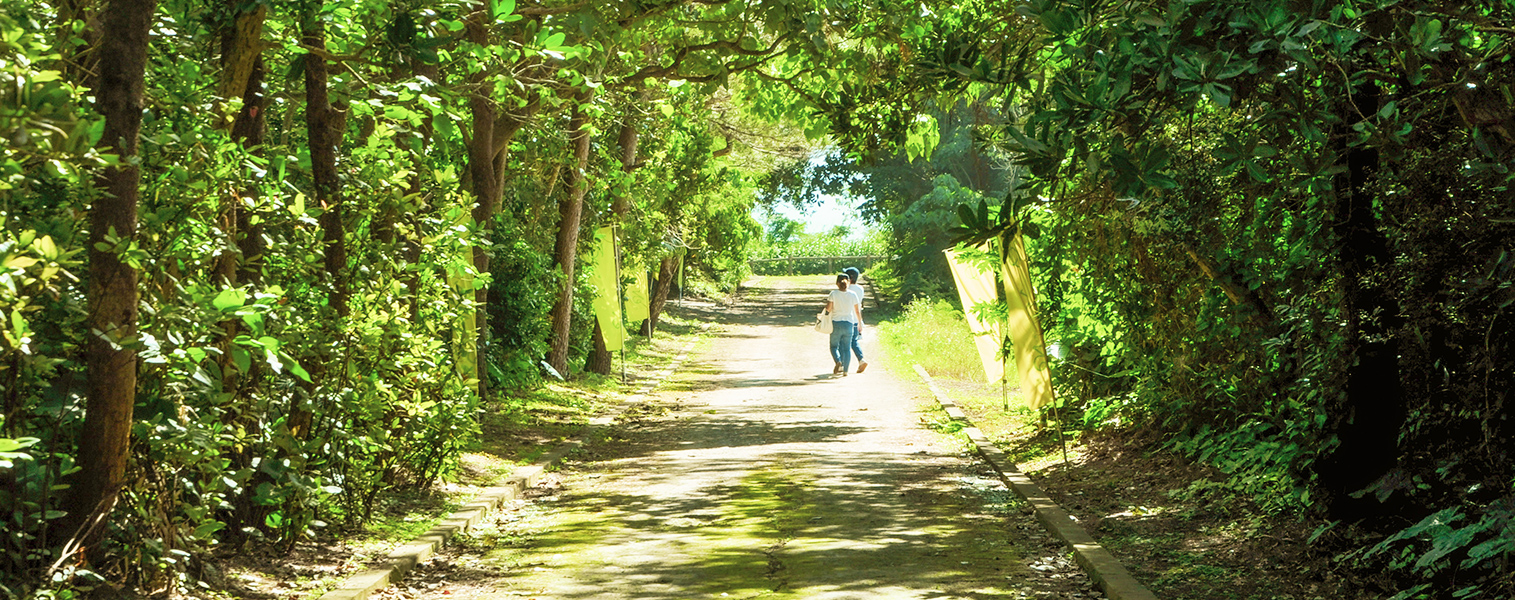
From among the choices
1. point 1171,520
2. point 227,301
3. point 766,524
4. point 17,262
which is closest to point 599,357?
point 766,524

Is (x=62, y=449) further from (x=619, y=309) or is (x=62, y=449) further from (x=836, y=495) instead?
(x=619, y=309)

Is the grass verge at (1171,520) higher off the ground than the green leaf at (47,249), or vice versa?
the green leaf at (47,249)

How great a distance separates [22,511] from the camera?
5.42m

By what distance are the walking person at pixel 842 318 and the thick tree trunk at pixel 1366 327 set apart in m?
15.4

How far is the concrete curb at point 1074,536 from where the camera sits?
6.96 meters

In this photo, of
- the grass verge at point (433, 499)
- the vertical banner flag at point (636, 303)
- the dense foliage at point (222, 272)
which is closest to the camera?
the dense foliage at point (222, 272)

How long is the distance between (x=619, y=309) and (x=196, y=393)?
15.6m

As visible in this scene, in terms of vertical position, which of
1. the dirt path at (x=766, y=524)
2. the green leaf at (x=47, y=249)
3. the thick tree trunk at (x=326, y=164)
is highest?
the thick tree trunk at (x=326, y=164)

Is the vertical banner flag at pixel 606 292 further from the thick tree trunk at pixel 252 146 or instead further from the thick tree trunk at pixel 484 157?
the thick tree trunk at pixel 252 146

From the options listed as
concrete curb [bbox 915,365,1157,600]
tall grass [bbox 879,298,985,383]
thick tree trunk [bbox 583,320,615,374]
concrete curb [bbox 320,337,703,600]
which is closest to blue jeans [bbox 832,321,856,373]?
tall grass [bbox 879,298,985,383]

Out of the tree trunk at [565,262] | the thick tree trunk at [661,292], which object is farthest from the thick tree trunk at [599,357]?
the thick tree trunk at [661,292]

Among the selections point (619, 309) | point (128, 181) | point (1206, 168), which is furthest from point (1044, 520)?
point (619, 309)

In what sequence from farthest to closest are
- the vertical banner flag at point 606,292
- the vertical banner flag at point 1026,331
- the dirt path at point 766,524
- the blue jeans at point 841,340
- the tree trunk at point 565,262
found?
the blue jeans at point 841,340
the vertical banner flag at point 606,292
the tree trunk at point 565,262
the vertical banner flag at point 1026,331
the dirt path at point 766,524

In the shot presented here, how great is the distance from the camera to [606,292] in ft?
72.2
